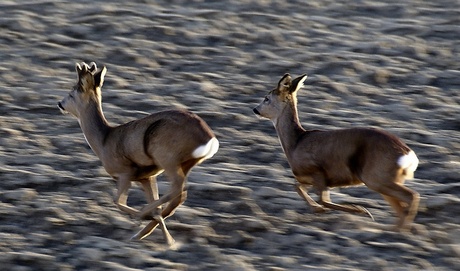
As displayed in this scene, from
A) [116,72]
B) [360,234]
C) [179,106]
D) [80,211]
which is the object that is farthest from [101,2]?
[360,234]

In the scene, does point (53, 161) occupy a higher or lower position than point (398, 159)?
lower

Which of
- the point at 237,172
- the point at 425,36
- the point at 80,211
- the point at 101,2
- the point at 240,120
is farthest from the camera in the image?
the point at 101,2

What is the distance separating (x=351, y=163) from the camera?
8797 millimetres

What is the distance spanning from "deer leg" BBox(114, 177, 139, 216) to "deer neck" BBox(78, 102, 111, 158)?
39cm

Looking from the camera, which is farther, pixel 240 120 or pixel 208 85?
pixel 208 85

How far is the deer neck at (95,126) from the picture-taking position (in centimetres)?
904

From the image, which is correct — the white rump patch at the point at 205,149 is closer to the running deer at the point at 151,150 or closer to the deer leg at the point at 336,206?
the running deer at the point at 151,150

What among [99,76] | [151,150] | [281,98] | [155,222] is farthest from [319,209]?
[99,76]

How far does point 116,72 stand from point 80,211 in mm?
3859

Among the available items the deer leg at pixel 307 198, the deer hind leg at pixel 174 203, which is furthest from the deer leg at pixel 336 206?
the deer hind leg at pixel 174 203

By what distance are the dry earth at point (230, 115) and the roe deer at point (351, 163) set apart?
0.77 ft

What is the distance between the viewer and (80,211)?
920 cm

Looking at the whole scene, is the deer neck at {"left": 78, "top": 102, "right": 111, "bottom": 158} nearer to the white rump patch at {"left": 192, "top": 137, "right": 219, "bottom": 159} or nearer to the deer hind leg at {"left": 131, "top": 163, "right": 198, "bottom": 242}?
the deer hind leg at {"left": 131, "top": 163, "right": 198, "bottom": 242}

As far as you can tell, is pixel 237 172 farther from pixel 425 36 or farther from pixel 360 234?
pixel 425 36
